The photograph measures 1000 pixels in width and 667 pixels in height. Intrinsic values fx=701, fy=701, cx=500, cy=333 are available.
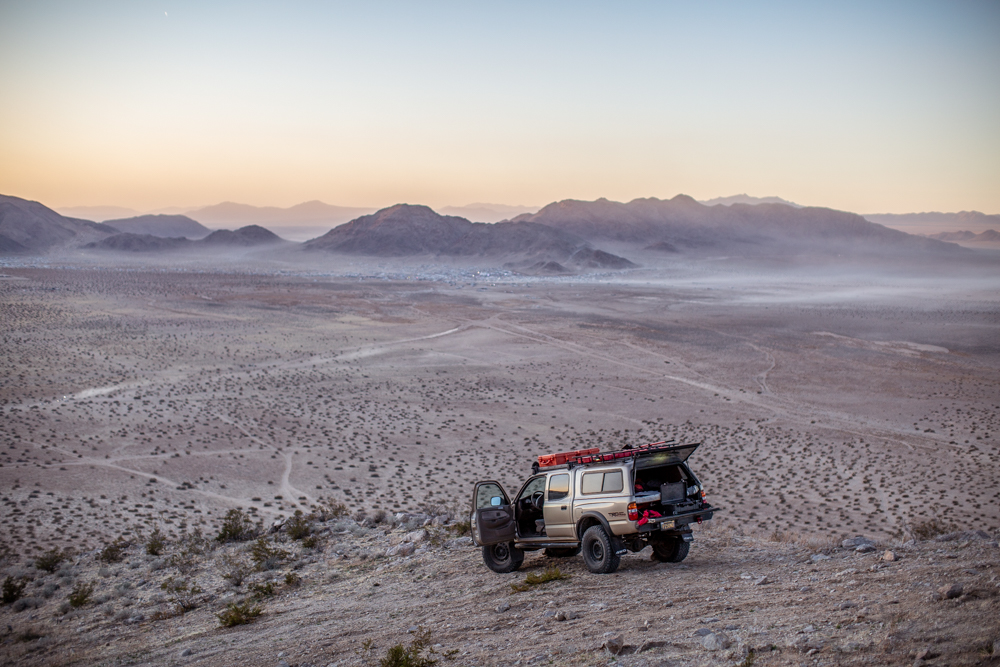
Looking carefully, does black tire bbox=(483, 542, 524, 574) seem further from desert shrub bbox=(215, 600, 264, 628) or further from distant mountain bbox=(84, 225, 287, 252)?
distant mountain bbox=(84, 225, 287, 252)

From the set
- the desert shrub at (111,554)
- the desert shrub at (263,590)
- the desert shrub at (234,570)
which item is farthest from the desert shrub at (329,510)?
the desert shrub at (263,590)

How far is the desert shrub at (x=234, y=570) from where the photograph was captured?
10062mm

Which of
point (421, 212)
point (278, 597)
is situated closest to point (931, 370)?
point (278, 597)

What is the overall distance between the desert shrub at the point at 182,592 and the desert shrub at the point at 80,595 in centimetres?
93

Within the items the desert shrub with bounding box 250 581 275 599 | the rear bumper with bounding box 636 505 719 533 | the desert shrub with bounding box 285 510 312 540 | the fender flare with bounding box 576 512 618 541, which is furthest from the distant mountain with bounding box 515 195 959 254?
the desert shrub with bounding box 250 581 275 599

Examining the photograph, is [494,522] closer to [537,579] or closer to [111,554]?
[537,579]

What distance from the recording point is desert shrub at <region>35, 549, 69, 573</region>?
36.7 ft

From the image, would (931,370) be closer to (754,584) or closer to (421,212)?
A: (754,584)

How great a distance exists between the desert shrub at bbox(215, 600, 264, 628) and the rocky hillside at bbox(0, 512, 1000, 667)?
0.04 meters

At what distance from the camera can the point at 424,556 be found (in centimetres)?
1051

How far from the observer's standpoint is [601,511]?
8375 mm

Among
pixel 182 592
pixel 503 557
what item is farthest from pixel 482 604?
pixel 182 592

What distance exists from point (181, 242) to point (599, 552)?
181625 mm

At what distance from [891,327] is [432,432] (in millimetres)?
39186
